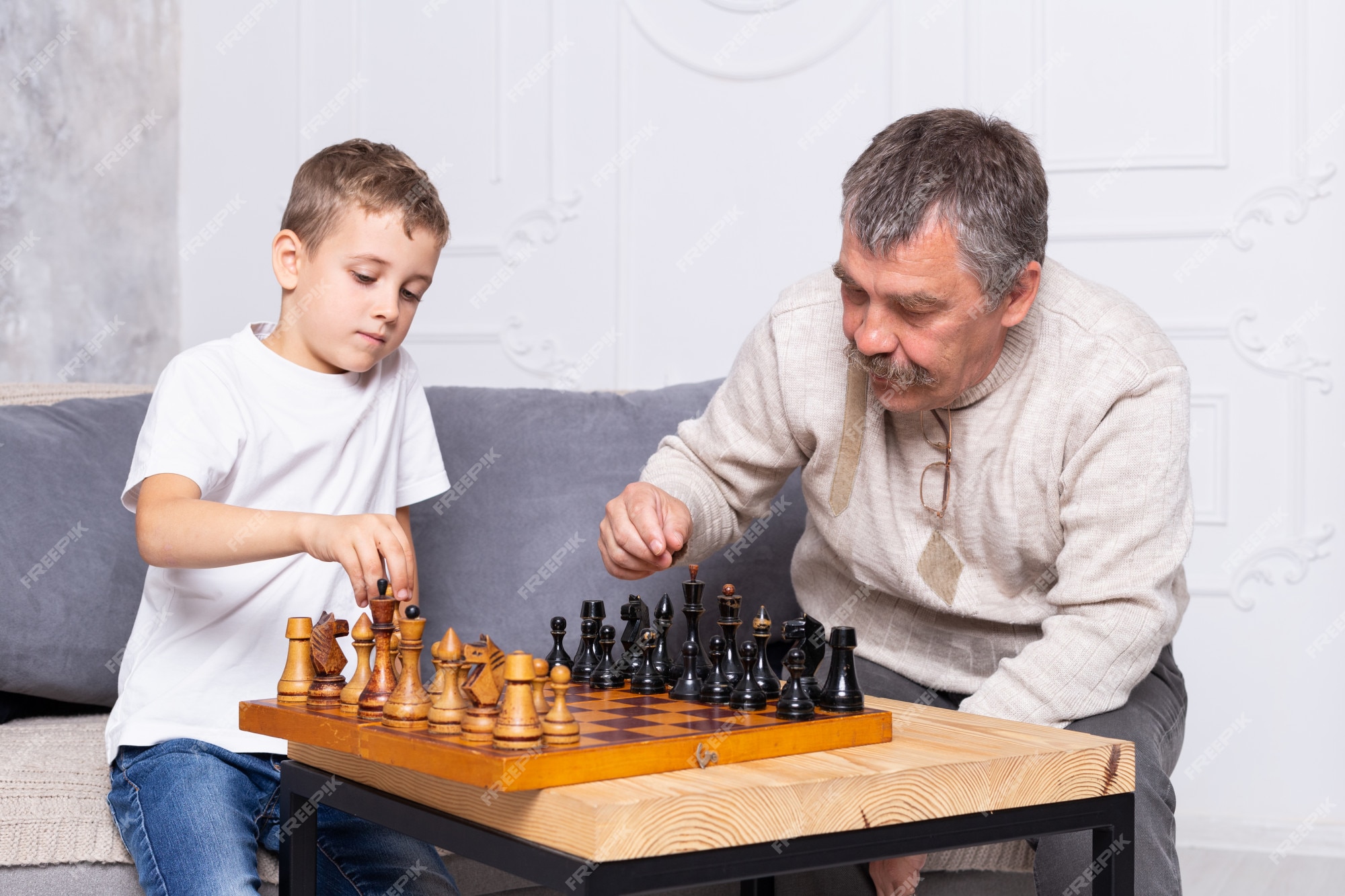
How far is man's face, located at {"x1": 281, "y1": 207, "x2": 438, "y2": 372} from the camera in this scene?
1.78 metres

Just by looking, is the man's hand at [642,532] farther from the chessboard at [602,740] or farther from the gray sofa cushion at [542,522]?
the gray sofa cushion at [542,522]

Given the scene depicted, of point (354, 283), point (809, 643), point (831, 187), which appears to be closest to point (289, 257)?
point (354, 283)

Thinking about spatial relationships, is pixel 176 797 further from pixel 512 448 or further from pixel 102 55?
pixel 102 55

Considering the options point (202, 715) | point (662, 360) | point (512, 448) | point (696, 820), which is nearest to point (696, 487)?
point (512, 448)

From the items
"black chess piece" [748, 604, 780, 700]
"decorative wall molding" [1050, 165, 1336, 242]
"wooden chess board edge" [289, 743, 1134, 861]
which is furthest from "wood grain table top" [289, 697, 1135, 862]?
"decorative wall molding" [1050, 165, 1336, 242]

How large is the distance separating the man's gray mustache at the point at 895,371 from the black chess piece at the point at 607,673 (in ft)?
1.71

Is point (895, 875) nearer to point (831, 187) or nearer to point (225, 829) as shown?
point (225, 829)

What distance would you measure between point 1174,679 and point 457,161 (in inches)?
106

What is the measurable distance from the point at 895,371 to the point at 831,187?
185 centimetres

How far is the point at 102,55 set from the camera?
3635 mm

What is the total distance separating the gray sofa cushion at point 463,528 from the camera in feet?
6.91

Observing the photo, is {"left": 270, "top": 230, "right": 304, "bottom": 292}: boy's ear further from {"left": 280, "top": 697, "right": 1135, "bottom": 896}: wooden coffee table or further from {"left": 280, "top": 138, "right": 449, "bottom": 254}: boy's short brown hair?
{"left": 280, "top": 697, "right": 1135, "bottom": 896}: wooden coffee table

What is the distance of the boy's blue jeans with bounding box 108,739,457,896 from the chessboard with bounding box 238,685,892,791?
0.22 meters

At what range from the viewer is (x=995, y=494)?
1781 millimetres
